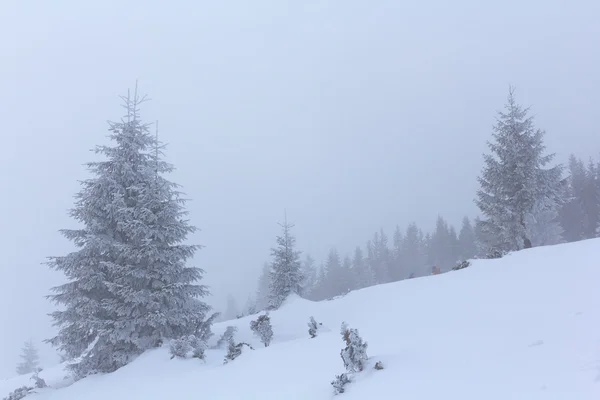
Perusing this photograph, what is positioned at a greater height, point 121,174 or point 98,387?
point 121,174

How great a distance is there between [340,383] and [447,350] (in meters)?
2.04

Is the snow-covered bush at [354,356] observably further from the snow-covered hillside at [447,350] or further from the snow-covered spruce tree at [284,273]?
the snow-covered spruce tree at [284,273]

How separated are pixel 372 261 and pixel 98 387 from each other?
64678mm

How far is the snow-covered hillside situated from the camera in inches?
212

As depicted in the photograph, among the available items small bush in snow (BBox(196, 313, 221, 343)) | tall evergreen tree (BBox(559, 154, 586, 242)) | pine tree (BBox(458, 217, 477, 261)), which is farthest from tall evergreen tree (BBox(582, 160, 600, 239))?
small bush in snow (BBox(196, 313, 221, 343))

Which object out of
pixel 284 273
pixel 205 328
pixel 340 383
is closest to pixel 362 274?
pixel 284 273

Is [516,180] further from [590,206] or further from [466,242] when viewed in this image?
[466,242]

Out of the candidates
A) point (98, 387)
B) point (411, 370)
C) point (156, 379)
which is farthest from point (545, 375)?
point (98, 387)

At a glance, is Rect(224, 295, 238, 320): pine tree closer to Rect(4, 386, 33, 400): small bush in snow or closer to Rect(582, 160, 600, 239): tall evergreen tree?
Rect(582, 160, 600, 239): tall evergreen tree

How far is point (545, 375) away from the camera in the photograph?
16.5ft

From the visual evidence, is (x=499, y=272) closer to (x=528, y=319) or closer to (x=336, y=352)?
(x=528, y=319)

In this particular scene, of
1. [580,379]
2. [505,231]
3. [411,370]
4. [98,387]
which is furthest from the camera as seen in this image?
[505,231]

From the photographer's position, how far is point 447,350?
703 cm

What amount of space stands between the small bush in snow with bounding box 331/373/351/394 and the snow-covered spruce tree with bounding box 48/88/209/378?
26.9ft
